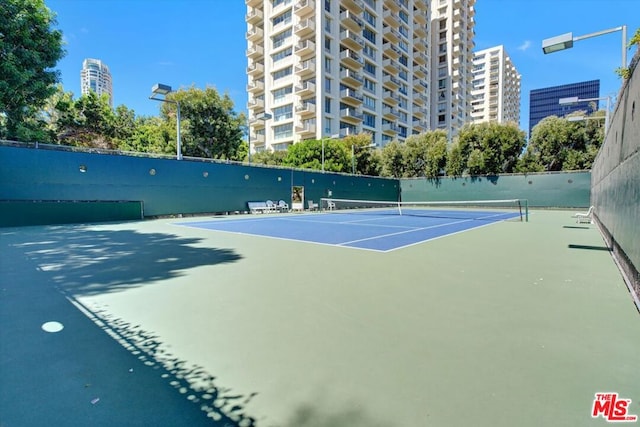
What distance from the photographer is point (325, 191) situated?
2584 cm

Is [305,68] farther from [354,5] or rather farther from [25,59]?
[25,59]

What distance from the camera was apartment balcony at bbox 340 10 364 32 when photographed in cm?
3953

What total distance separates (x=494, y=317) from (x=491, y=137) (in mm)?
A: 30966

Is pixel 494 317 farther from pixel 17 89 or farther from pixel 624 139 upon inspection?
pixel 17 89

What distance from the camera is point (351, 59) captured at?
39.9 metres

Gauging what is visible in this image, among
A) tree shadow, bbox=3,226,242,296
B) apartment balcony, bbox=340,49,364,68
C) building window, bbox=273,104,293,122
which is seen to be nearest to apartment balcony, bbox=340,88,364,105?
apartment balcony, bbox=340,49,364,68

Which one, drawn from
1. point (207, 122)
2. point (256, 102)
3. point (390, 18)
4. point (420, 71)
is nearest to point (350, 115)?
point (256, 102)

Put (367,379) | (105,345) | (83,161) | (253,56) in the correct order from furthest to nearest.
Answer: (253,56) → (83,161) → (105,345) → (367,379)

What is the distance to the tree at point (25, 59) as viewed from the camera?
16.0 metres

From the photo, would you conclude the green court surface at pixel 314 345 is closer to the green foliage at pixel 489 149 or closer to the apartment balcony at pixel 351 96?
the green foliage at pixel 489 149

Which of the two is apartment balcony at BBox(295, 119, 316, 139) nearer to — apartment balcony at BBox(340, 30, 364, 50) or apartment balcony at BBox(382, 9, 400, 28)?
apartment balcony at BBox(340, 30, 364, 50)

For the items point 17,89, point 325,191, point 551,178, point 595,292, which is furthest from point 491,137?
point 17,89

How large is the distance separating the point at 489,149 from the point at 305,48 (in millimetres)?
23490

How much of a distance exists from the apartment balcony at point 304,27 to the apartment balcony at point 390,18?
15.2 metres
